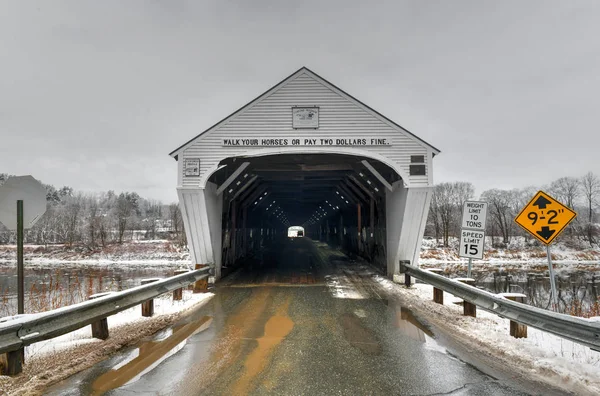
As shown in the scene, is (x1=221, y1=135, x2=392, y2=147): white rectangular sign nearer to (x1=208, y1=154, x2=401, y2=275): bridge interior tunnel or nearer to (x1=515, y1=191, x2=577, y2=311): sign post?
(x1=208, y1=154, x2=401, y2=275): bridge interior tunnel

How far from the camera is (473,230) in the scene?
9383 mm

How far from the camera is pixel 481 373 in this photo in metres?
4.50

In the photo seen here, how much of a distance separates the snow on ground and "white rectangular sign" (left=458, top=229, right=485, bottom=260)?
153 cm

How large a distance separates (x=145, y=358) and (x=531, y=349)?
571 centimetres

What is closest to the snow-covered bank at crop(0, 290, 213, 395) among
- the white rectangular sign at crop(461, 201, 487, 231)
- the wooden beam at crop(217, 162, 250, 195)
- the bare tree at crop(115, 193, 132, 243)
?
the wooden beam at crop(217, 162, 250, 195)

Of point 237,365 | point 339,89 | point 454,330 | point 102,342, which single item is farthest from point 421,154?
point 102,342

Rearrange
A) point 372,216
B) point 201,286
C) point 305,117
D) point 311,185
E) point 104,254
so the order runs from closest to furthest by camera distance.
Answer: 1. point 201,286
2. point 305,117
3. point 372,216
4. point 311,185
5. point 104,254

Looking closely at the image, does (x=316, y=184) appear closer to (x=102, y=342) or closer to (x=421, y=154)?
(x=421, y=154)

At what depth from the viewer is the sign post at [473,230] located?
9203 millimetres

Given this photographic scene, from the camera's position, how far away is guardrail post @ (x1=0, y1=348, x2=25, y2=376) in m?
4.28

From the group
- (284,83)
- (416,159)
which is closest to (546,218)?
(416,159)

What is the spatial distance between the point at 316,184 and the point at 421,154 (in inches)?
392

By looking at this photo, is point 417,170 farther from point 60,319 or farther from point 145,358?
point 60,319

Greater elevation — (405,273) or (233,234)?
(233,234)
